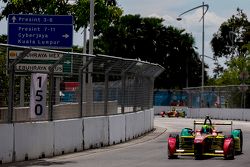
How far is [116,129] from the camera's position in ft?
71.8

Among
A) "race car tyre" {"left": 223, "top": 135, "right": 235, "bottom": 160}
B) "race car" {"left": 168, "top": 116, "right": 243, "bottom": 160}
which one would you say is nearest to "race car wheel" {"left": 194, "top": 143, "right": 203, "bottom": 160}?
"race car" {"left": 168, "top": 116, "right": 243, "bottom": 160}

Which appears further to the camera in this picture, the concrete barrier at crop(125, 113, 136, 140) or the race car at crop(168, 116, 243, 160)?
the concrete barrier at crop(125, 113, 136, 140)

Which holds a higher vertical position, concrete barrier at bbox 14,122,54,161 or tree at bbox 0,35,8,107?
tree at bbox 0,35,8,107

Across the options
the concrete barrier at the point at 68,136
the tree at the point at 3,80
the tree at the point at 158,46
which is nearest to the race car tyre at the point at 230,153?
the concrete barrier at the point at 68,136

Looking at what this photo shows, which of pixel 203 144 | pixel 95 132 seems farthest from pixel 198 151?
pixel 95 132

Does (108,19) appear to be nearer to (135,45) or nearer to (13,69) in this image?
(13,69)

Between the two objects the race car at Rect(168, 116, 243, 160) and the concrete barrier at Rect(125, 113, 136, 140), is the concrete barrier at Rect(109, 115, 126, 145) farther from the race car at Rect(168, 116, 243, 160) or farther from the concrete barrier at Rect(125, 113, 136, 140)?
the race car at Rect(168, 116, 243, 160)

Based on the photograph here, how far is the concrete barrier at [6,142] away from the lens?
1464cm

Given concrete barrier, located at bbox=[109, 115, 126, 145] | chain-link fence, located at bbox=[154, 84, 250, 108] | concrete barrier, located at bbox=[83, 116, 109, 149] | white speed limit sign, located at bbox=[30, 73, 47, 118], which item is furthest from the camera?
chain-link fence, located at bbox=[154, 84, 250, 108]

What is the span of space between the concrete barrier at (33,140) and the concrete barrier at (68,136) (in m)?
0.31

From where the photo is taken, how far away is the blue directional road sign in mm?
22297

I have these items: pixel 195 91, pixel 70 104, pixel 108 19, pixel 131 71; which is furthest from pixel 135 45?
pixel 70 104

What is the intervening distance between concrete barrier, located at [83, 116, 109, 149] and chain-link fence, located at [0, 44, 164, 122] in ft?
0.77

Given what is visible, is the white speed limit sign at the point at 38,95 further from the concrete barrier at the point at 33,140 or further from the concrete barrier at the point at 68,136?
the concrete barrier at the point at 68,136
